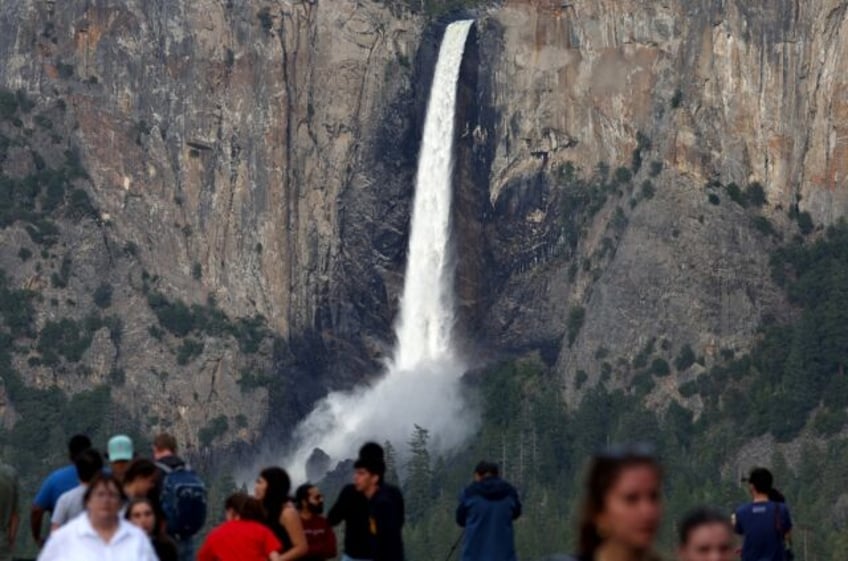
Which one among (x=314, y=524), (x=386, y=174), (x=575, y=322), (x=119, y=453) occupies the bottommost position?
(x=314, y=524)

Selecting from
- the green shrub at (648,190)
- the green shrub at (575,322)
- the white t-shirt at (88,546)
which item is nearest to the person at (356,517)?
the white t-shirt at (88,546)

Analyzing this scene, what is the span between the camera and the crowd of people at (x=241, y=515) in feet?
75.2

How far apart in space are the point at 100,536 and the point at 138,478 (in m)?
5.77

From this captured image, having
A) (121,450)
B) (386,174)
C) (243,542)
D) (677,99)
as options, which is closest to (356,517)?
(121,450)

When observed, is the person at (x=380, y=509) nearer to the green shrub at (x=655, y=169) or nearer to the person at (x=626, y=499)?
the person at (x=626, y=499)

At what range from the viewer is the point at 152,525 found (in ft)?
89.2

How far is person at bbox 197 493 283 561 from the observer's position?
27.5 m

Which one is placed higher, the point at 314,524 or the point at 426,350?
the point at 426,350

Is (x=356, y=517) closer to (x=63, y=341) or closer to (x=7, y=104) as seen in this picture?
(x=63, y=341)

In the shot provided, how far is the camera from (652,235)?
410ft

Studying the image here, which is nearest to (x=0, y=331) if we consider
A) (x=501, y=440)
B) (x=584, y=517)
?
(x=501, y=440)

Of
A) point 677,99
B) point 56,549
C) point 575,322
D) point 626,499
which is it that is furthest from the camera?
point 677,99

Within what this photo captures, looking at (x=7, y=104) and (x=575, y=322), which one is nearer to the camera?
(x=575, y=322)

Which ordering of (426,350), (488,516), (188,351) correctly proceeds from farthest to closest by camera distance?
(188,351), (426,350), (488,516)
